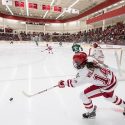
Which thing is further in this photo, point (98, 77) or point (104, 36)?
point (104, 36)

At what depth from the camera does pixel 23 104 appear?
2.96 metres

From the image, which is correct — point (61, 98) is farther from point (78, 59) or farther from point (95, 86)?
point (78, 59)

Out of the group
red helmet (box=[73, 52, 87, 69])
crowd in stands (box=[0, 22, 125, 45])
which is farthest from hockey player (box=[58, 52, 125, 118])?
crowd in stands (box=[0, 22, 125, 45])

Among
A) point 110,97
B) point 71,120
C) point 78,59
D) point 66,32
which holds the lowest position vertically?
point 71,120

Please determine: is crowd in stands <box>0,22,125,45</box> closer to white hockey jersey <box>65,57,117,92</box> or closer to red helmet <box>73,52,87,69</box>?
white hockey jersey <box>65,57,117,92</box>

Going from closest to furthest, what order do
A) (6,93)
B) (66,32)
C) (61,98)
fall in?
(61,98) → (6,93) → (66,32)

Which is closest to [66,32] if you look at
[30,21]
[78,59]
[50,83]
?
[30,21]

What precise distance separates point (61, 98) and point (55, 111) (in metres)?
0.58

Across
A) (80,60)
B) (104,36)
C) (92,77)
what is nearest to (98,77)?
(92,77)

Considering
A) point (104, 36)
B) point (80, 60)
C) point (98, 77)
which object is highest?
point (104, 36)

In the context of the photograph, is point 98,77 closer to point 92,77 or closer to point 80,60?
point 92,77

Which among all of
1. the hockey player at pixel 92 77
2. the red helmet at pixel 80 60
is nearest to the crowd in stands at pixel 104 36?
the hockey player at pixel 92 77

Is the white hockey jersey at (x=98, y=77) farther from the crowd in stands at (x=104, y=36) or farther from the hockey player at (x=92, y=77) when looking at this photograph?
the crowd in stands at (x=104, y=36)

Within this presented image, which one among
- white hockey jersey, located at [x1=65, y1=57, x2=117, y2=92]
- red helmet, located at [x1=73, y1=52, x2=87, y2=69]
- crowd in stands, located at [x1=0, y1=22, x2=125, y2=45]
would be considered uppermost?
crowd in stands, located at [x1=0, y1=22, x2=125, y2=45]
